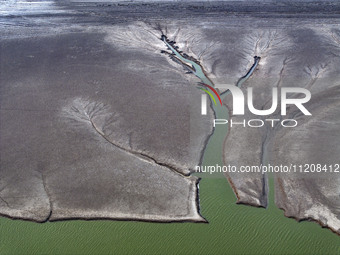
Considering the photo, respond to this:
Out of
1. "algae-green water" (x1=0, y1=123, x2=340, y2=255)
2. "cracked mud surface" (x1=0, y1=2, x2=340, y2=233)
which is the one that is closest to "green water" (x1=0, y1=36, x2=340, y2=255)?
"algae-green water" (x1=0, y1=123, x2=340, y2=255)

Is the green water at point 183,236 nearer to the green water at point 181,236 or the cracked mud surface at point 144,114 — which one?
the green water at point 181,236

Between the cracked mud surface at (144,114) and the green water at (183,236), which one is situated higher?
the cracked mud surface at (144,114)

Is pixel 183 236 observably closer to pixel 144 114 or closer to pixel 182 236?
pixel 182 236

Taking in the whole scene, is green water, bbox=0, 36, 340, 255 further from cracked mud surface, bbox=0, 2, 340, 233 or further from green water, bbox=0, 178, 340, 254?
cracked mud surface, bbox=0, 2, 340, 233

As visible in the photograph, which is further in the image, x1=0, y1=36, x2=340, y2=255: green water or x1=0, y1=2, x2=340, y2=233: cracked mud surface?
x1=0, y1=2, x2=340, y2=233: cracked mud surface

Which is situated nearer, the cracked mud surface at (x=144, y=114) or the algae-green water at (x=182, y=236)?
the algae-green water at (x=182, y=236)

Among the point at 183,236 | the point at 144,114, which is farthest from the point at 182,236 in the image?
the point at 144,114

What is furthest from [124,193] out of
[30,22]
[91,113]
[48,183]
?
[30,22]

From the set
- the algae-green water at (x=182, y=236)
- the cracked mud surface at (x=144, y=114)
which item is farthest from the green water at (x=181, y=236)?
the cracked mud surface at (x=144, y=114)

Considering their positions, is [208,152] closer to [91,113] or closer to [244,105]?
[244,105]

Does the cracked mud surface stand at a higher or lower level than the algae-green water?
higher
